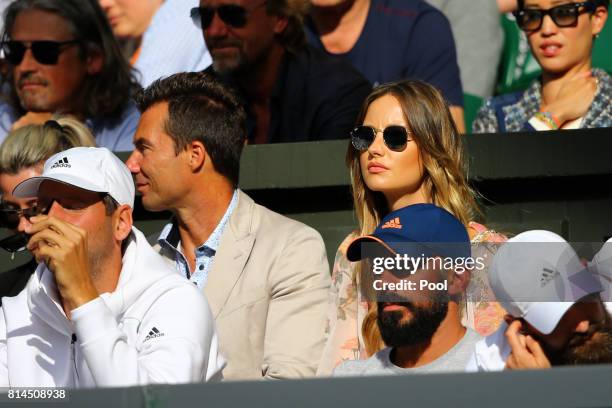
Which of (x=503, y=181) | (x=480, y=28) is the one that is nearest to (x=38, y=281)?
(x=503, y=181)

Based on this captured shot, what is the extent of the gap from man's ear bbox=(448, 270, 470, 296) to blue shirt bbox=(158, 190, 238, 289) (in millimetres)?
1269

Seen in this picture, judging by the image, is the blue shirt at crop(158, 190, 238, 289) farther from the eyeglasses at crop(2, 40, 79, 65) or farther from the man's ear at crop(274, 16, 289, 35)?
the eyeglasses at crop(2, 40, 79, 65)

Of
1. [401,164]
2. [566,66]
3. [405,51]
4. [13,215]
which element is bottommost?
[401,164]

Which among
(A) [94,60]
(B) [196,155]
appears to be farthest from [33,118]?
(B) [196,155]

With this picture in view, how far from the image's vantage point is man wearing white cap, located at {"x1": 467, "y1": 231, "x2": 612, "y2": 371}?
321cm

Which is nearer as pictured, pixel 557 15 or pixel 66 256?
pixel 66 256

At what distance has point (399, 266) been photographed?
3.66 metres

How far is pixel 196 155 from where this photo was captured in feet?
16.0

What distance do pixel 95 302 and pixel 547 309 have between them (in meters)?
1.28

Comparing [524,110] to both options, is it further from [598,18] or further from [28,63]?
[28,63]

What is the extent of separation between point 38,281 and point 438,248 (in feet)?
3.99

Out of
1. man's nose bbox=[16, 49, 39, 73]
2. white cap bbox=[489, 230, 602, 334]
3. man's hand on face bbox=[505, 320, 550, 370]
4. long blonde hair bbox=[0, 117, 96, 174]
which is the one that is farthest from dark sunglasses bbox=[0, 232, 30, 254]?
man's hand on face bbox=[505, 320, 550, 370]

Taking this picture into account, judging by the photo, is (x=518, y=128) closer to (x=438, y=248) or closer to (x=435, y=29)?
(x=435, y=29)

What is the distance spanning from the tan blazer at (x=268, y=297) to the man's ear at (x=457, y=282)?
2.81 feet
